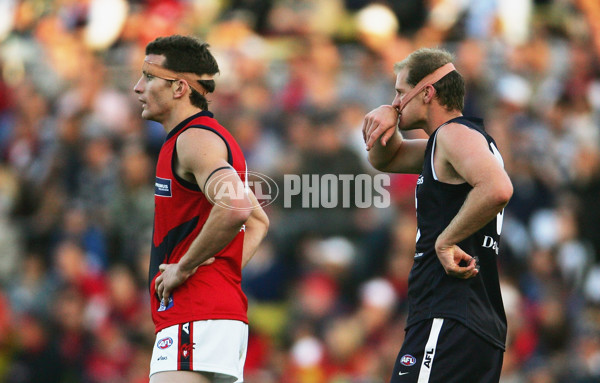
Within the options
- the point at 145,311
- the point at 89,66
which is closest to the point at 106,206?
the point at 145,311

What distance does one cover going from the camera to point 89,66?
44.8 feet

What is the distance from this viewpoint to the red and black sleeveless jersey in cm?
528

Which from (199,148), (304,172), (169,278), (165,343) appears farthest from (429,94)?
(304,172)

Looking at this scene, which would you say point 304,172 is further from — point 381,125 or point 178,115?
point 178,115

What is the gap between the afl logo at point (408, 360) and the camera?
509 cm

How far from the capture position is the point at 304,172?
10977 millimetres

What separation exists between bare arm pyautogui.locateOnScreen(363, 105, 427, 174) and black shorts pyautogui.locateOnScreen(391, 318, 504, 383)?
128 centimetres

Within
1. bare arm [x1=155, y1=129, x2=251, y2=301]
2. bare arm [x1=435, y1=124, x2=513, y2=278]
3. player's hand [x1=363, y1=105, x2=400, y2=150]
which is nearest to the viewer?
bare arm [x1=435, y1=124, x2=513, y2=278]

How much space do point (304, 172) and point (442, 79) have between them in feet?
18.2

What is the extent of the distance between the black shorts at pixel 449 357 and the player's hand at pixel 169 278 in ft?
4.20

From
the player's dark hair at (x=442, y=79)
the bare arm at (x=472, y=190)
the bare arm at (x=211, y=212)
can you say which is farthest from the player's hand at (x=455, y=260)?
the bare arm at (x=211, y=212)

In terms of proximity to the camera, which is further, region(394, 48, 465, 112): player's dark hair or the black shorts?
region(394, 48, 465, 112): player's dark hair

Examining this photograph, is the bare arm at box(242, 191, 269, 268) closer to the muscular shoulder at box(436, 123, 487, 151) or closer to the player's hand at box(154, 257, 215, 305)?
the player's hand at box(154, 257, 215, 305)

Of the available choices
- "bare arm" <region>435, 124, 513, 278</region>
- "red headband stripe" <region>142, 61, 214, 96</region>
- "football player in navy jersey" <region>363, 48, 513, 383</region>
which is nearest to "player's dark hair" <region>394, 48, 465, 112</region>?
"football player in navy jersey" <region>363, 48, 513, 383</region>
